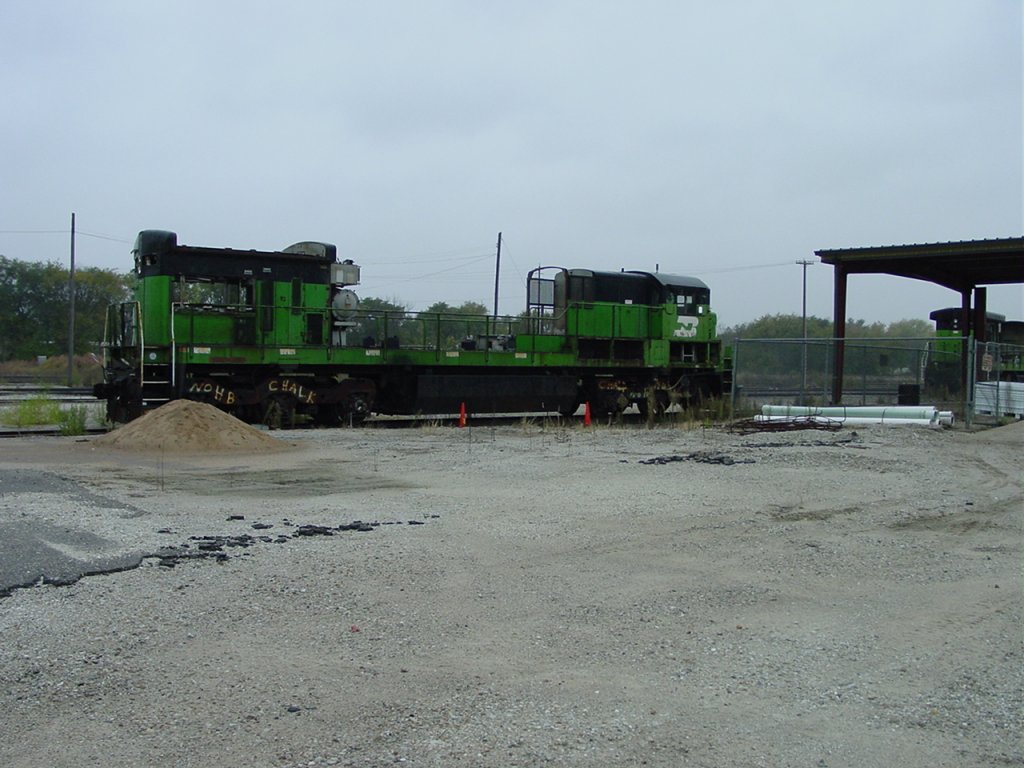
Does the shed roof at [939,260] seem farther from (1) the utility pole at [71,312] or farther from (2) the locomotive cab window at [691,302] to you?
(1) the utility pole at [71,312]

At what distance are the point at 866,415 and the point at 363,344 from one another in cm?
1118

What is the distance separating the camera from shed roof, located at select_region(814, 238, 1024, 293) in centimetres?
2403

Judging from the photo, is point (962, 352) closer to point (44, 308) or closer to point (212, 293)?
point (212, 293)

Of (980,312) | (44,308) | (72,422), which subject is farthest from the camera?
(44,308)

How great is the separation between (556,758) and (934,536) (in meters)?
6.22

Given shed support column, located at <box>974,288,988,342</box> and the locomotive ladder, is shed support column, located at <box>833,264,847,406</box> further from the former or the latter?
the locomotive ladder

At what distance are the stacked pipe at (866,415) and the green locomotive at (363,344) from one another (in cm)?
434

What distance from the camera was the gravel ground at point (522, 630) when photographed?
172 inches

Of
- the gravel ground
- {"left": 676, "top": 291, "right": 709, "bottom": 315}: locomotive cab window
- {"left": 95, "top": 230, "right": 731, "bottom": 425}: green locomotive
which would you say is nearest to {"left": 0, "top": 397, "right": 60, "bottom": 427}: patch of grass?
{"left": 95, "top": 230, "right": 731, "bottom": 425}: green locomotive

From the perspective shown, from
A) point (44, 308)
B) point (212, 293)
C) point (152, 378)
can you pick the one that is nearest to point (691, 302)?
point (212, 293)

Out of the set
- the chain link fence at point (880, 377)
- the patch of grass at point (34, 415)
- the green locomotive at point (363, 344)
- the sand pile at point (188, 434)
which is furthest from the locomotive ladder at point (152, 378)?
the chain link fence at point (880, 377)

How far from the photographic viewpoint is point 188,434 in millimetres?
15875

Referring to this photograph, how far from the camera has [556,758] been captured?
164 inches

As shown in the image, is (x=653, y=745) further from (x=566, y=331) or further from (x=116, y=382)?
(x=566, y=331)
